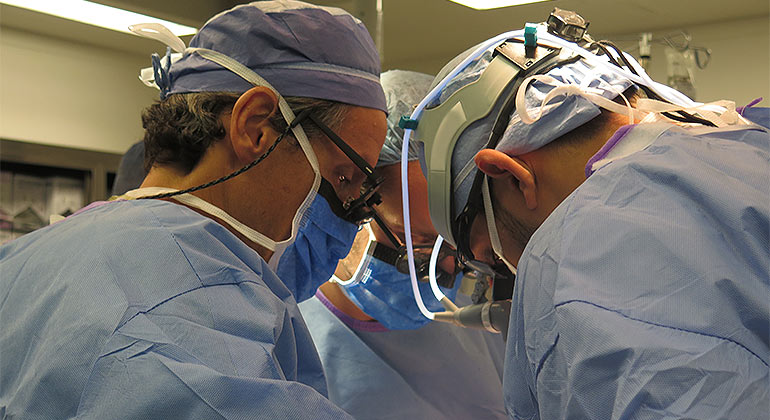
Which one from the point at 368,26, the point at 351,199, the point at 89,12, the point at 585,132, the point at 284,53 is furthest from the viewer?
the point at 89,12

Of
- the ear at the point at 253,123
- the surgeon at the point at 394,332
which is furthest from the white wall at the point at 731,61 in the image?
the ear at the point at 253,123

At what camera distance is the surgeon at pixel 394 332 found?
199 centimetres

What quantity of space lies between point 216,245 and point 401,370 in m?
1.12

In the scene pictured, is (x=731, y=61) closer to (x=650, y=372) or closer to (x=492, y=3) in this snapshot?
(x=492, y=3)

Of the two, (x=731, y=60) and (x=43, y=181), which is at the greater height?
(x=731, y=60)

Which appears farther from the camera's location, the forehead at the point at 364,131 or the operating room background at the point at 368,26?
the operating room background at the point at 368,26

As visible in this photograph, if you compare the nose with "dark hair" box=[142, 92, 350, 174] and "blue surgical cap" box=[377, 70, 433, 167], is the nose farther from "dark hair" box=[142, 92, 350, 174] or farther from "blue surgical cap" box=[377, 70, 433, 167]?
"dark hair" box=[142, 92, 350, 174]

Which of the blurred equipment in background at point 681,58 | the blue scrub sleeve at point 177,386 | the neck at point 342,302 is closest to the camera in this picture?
the blue scrub sleeve at point 177,386

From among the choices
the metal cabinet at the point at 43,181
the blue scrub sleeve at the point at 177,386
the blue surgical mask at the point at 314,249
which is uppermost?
the blue scrub sleeve at the point at 177,386

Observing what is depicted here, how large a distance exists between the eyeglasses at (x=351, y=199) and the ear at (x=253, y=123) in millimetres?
52

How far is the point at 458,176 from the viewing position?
1.38 metres

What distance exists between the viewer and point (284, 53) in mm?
1472

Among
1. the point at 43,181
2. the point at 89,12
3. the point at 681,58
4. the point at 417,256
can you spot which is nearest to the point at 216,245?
the point at 417,256

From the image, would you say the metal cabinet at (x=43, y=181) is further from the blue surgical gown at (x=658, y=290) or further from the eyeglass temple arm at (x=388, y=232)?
the blue surgical gown at (x=658, y=290)
